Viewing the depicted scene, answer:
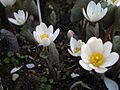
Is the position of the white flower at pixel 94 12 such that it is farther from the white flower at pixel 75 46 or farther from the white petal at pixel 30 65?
the white petal at pixel 30 65

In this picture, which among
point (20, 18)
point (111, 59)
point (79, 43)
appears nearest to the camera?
point (111, 59)

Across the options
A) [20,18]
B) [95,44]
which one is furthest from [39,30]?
[95,44]

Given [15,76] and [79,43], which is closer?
[79,43]

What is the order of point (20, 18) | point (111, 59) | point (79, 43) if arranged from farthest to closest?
1. point (20, 18)
2. point (79, 43)
3. point (111, 59)

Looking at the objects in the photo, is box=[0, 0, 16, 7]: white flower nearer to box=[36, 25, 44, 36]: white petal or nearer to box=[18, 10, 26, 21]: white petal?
box=[18, 10, 26, 21]: white petal

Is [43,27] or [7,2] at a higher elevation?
[7,2]

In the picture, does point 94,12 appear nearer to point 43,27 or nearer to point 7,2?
point 43,27

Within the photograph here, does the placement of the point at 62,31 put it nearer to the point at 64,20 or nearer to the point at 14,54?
the point at 64,20
